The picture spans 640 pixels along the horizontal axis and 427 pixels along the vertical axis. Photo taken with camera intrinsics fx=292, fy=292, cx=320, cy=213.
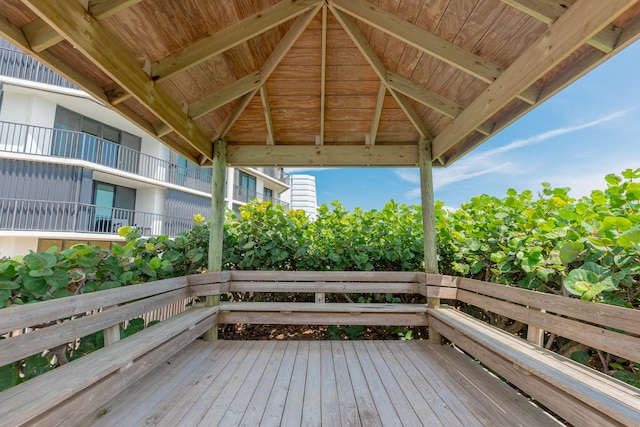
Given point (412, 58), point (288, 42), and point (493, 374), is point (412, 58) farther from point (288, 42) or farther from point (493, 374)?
point (493, 374)

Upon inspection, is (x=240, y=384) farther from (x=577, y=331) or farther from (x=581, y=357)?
(x=581, y=357)

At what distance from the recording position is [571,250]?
2.05 meters

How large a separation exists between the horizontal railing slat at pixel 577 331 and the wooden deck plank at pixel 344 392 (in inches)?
56.2

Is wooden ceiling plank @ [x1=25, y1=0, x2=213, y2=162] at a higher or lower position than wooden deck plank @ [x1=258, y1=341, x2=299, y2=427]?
higher

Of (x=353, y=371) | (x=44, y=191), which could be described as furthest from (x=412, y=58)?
(x=44, y=191)

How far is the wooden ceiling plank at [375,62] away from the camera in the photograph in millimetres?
2511

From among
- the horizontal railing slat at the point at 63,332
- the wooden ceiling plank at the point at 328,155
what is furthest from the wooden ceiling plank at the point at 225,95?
the horizontal railing slat at the point at 63,332

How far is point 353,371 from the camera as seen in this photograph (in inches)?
102

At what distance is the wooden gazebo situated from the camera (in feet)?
5.12

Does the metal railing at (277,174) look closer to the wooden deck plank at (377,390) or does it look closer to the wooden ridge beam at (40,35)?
the wooden deck plank at (377,390)

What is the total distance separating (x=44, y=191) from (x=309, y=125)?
9.75 meters

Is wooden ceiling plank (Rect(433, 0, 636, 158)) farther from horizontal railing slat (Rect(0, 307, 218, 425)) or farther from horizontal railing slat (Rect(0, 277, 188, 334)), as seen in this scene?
horizontal railing slat (Rect(0, 277, 188, 334))

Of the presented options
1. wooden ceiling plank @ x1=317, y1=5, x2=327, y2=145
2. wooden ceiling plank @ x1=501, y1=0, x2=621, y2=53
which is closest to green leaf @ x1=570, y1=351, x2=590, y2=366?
wooden ceiling plank @ x1=501, y1=0, x2=621, y2=53

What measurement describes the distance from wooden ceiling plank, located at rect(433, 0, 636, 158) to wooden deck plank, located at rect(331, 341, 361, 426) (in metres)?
2.47
